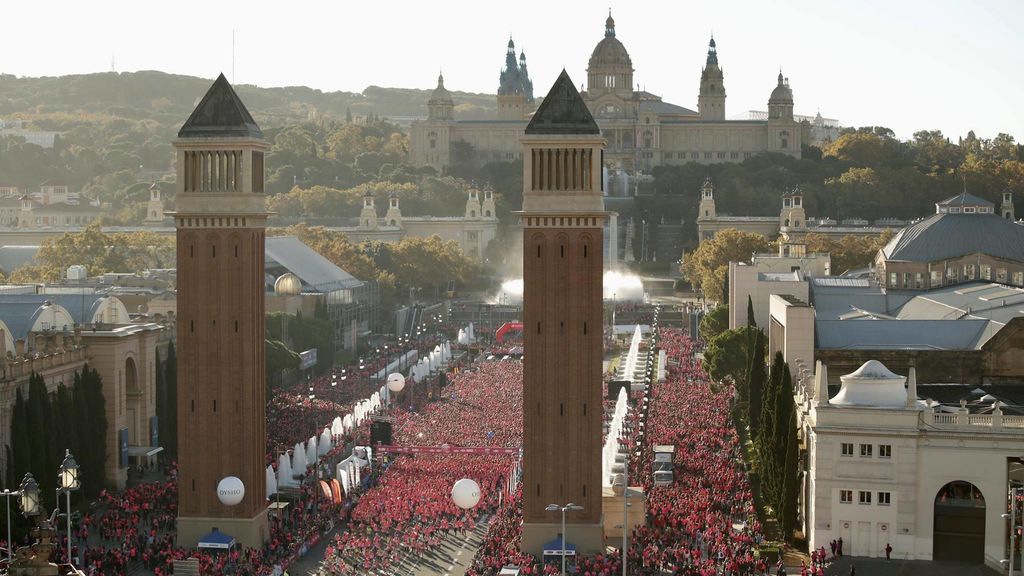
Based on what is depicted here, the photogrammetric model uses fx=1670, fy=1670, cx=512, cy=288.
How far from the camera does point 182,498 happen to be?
59.1 meters

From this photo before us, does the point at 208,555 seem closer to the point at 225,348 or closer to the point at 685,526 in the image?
the point at 225,348

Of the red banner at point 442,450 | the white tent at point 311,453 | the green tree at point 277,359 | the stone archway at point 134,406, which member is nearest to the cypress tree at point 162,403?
Answer: the stone archway at point 134,406

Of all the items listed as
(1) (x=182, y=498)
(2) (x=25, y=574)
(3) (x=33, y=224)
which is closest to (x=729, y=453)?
(1) (x=182, y=498)

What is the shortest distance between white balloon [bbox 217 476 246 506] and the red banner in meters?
16.1

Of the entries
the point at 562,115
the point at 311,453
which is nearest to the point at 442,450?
the point at 311,453

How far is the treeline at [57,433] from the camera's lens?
2270 inches

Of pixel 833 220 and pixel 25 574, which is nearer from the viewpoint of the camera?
pixel 25 574

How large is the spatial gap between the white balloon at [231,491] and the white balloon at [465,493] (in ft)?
24.7

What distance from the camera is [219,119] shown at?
59812 millimetres

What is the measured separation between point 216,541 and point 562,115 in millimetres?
18725

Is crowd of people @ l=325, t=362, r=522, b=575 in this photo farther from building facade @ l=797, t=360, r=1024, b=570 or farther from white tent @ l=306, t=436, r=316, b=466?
building facade @ l=797, t=360, r=1024, b=570

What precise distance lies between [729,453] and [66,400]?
90.5 feet

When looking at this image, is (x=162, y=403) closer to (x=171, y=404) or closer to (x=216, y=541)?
(x=171, y=404)

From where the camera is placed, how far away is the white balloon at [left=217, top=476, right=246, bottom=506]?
189 ft
